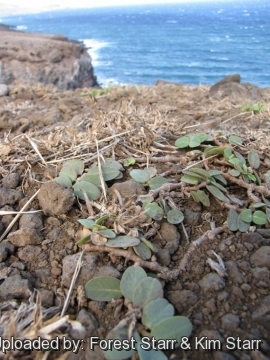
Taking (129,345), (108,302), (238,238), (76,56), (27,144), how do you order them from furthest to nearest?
(76,56), (27,144), (238,238), (108,302), (129,345)

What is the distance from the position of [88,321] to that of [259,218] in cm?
63

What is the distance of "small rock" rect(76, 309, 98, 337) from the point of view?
0.81 m

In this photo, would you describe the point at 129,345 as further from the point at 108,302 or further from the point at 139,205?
the point at 139,205

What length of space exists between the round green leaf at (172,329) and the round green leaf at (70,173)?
0.65 meters

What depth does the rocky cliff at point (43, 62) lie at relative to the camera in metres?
16.6

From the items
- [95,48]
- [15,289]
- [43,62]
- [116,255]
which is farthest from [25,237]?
[95,48]

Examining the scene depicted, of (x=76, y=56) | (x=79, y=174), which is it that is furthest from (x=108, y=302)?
(x=76, y=56)

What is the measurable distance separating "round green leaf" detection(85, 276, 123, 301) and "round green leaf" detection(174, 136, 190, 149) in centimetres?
74

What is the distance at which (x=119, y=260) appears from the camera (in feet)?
3.19

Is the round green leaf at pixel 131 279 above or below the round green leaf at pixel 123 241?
below

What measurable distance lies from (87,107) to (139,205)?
202cm

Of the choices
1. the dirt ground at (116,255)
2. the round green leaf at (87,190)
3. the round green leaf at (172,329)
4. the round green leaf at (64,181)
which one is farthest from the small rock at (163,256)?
the round green leaf at (64,181)

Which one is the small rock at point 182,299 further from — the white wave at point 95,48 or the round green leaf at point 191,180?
the white wave at point 95,48

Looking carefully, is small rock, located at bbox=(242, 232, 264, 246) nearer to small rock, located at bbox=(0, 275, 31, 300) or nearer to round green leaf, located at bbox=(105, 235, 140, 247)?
round green leaf, located at bbox=(105, 235, 140, 247)
